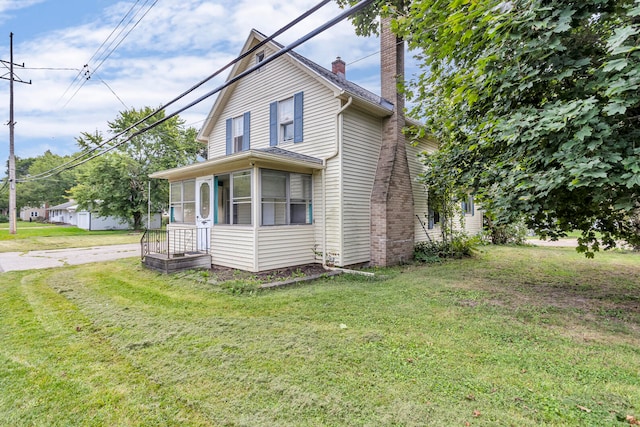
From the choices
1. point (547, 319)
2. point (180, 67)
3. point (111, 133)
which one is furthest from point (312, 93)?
point (111, 133)

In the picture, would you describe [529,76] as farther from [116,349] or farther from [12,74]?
[12,74]

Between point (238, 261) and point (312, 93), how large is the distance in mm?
5044

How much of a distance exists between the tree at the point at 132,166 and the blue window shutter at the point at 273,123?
1237 centimetres

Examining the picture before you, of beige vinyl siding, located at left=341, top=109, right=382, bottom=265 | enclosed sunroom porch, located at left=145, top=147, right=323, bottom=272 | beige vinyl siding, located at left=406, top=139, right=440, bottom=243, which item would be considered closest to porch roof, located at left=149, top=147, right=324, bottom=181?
enclosed sunroom porch, located at left=145, top=147, right=323, bottom=272

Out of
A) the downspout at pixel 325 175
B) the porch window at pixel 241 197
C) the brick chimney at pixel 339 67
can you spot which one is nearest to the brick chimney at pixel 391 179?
the downspout at pixel 325 175

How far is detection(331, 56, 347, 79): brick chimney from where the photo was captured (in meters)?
11.4

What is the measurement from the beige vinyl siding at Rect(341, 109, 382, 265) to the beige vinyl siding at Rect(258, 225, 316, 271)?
1012mm

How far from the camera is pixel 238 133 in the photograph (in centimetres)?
1074

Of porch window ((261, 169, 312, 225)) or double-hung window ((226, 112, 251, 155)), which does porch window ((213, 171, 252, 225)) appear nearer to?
porch window ((261, 169, 312, 225))

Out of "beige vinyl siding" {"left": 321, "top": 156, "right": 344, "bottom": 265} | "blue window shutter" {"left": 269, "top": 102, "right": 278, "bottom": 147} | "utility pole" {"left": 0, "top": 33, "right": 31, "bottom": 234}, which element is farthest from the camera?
"utility pole" {"left": 0, "top": 33, "right": 31, "bottom": 234}

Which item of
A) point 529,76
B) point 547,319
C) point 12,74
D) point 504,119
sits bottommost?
point 547,319

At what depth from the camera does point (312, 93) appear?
8484 mm

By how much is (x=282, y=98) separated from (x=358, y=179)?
3.50 meters

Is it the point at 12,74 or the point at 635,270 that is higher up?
the point at 12,74
